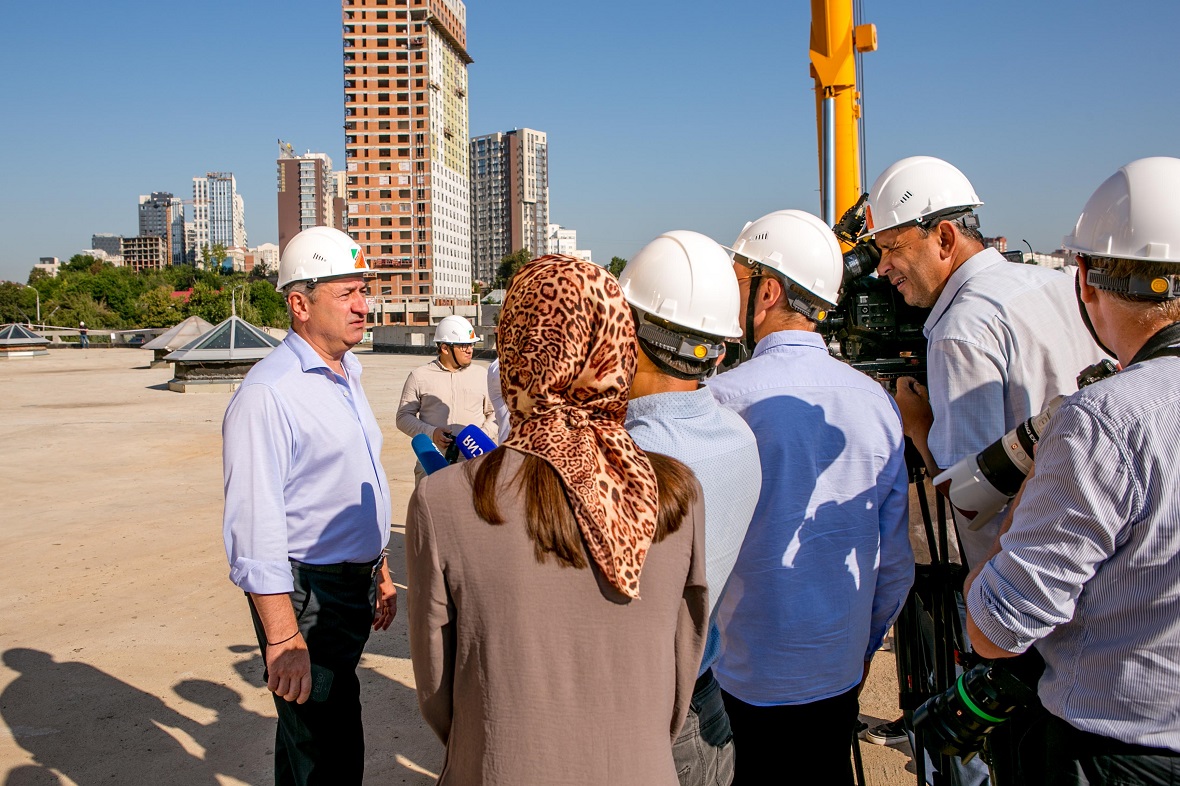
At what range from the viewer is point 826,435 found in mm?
2355

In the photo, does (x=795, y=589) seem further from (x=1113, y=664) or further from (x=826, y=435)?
(x=1113, y=664)

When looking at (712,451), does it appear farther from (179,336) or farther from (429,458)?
(179,336)

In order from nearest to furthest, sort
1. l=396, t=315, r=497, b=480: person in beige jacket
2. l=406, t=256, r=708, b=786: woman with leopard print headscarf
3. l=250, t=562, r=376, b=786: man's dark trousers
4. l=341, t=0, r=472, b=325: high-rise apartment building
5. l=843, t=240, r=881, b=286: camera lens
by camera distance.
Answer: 1. l=406, t=256, r=708, b=786: woman with leopard print headscarf
2. l=250, t=562, r=376, b=786: man's dark trousers
3. l=843, t=240, r=881, b=286: camera lens
4. l=396, t=315, r=497, b=480: person in beige jacket
5. l=341, t=0, r=472, b=325: high-rise apartment building

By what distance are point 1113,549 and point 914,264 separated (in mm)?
1798

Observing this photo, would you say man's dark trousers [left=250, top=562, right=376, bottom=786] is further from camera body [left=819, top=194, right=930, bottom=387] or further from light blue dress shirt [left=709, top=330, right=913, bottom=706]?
camera body [left=819, top=194, right=930, bottom=387]

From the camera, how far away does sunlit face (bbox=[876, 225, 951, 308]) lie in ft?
10.3

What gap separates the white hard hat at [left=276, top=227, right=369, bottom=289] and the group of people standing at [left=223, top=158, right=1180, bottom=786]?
0.04 feet

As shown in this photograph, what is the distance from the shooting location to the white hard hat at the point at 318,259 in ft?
10.4

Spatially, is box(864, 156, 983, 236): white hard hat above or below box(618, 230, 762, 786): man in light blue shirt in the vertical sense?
above

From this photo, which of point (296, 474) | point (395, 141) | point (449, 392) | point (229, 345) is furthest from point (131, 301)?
point (296, 474)

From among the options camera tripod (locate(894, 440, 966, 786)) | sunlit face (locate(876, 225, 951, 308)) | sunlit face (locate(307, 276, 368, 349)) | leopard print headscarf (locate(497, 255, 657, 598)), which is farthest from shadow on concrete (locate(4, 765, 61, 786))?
sunlit face (locate(876, 225, 951, 308))

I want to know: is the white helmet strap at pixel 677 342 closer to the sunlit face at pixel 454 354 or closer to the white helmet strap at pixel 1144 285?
the white helmet strap at pixel 1144 285

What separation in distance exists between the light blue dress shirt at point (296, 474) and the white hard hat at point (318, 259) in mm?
255

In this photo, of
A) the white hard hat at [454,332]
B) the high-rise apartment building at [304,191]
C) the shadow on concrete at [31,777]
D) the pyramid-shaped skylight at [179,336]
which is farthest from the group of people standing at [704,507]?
the high-rise apartment building at [304,191]
